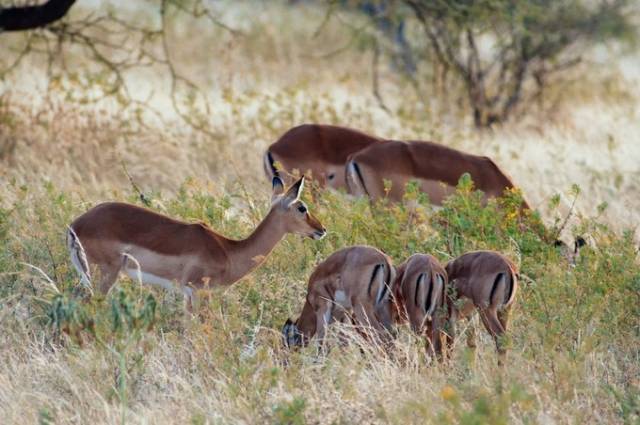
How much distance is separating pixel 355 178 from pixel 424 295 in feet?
9.05

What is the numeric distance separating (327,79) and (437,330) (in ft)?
36.3

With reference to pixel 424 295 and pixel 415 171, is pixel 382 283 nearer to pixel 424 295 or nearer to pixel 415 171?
pixel 424 295

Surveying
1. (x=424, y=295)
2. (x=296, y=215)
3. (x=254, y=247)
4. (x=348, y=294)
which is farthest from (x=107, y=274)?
(x=424, y=295)

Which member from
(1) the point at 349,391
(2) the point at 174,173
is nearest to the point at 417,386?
(1) the point at 349,391

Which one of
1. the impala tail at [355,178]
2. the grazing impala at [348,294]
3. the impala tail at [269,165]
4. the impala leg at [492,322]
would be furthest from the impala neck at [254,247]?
the impala tail at [269,165]

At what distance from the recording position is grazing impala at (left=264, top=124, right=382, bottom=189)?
8477 millimetres

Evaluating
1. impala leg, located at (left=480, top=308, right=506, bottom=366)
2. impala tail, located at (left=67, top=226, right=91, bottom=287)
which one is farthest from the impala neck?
impala leg, located at (left=480, top=308, right=506, bottom=366)

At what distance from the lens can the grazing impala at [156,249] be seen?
229 inches

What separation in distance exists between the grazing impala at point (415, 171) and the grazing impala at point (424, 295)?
2553 millimetres

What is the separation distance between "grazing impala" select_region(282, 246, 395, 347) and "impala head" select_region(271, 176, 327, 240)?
1.58 ft

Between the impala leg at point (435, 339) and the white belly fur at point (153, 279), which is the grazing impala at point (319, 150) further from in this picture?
the impala leg at point (435, 339)

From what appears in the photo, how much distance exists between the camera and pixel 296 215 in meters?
6.06

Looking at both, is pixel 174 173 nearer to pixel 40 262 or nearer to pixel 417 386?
pixel 40 262

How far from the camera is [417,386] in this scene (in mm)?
4602
